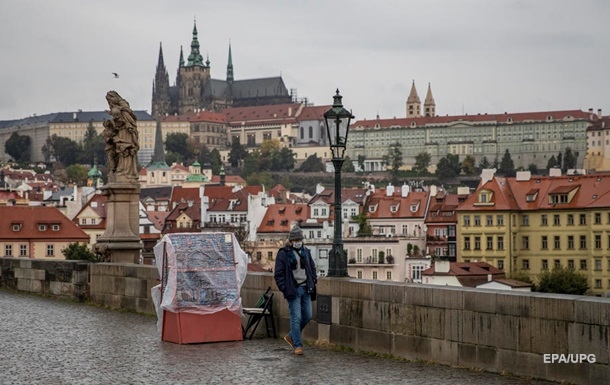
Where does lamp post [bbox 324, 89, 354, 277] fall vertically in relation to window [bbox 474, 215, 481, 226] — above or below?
above

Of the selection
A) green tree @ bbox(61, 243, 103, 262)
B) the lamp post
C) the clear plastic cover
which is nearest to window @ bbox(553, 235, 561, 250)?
green tree @ bbox(61, 243, 103, 262)

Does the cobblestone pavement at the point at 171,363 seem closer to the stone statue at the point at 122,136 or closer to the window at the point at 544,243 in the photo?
the stone statue at the point at 122,136

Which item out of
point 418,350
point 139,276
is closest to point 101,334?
point 139,276

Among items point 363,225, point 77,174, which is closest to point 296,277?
point 363,225

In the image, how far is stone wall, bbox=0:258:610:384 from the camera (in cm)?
943

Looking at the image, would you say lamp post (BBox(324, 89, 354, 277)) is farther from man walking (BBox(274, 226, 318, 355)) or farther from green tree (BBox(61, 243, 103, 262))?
green tree (BBox(61, 243, 103, 262))

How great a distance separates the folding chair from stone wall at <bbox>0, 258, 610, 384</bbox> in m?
0.11

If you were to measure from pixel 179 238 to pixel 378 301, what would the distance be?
2530 mm

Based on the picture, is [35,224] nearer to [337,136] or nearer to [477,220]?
[477,220]

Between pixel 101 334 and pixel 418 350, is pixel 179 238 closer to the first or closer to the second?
pixel 101 334

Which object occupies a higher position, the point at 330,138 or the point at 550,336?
the point at 330,138

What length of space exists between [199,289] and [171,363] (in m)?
1.88

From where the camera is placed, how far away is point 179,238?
13281 millimetres

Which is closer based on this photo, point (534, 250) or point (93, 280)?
point (93, 280)
